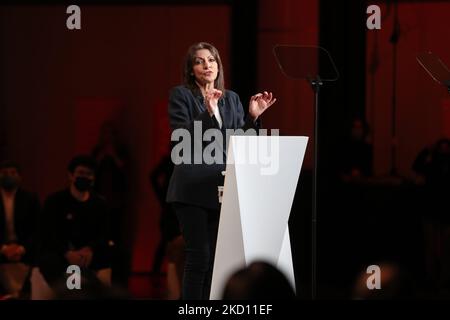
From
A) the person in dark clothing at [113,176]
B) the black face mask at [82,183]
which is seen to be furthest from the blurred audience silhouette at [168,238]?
the black face mask at [82,183]

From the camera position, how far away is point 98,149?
7352 millimetres

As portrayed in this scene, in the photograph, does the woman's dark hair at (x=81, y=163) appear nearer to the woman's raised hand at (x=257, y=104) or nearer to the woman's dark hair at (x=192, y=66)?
the woman's dark hair at (x=192, y=66)

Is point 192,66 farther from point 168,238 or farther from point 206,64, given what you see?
point 168,238

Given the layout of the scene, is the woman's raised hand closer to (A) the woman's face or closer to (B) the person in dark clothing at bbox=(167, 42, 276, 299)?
(B) the person in dark clothing at bbox=(167, 42, 276, 299)

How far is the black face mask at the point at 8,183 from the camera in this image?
630 cm

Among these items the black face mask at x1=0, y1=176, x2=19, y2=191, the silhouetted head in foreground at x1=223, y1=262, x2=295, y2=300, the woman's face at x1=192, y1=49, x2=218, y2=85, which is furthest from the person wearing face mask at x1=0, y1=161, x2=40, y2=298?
the silhouetted head in foreground at x1=223, y1=262, x2=295, y2=300

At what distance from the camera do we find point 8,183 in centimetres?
630

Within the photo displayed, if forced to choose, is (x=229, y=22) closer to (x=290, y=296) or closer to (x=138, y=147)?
(x=138, y=147)

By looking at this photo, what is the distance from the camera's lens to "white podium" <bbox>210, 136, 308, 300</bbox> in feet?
13.5

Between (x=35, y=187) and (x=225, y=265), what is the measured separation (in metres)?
3.76

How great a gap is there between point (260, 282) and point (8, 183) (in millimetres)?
4291

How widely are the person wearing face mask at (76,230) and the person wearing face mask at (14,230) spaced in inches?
17.8

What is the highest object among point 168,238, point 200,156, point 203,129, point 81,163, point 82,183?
point 203,129

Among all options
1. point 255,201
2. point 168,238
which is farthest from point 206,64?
point 168,238
